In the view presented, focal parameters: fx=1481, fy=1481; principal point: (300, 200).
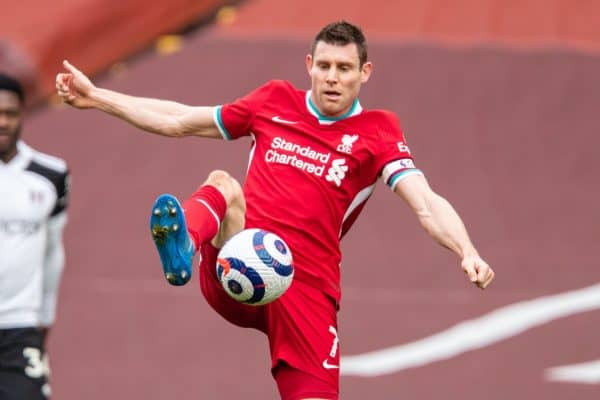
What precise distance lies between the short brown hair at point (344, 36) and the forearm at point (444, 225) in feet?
2.44

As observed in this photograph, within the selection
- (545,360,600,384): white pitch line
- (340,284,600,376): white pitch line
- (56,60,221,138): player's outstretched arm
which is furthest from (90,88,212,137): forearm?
(545,360,600,384): white pitch line

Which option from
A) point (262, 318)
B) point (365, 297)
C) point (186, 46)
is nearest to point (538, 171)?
point (365, 297)

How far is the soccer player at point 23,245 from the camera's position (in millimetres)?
7094

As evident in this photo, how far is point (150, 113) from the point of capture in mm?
7012

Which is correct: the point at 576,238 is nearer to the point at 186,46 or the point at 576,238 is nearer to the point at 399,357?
the point at 399,357

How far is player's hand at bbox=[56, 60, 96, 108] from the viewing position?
676cm

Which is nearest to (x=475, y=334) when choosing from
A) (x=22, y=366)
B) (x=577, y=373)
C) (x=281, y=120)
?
(x=577, y=373)

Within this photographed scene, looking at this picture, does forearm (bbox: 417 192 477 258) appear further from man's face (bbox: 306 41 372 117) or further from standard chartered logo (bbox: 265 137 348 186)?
man's face (bbox: 306 41 372 117)

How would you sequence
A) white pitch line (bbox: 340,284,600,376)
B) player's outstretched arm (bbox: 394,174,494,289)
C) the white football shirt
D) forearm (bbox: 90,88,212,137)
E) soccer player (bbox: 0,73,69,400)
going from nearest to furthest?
player's outstretched arm (bbox: 394,174,494,289), forearm (bbox: 90,88,212,137), soccer player (bbox: 0,73,69,400), the white football shirt, white pitch line (bbox: 340,284,600,376)

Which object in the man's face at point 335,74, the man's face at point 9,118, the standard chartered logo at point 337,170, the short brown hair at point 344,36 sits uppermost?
the short brown hair at point 344,36

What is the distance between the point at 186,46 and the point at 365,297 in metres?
4.03

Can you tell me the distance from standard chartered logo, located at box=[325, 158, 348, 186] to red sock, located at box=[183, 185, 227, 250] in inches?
21.0

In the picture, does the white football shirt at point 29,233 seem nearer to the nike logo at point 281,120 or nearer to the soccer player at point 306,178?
the soccer player at point 306,178

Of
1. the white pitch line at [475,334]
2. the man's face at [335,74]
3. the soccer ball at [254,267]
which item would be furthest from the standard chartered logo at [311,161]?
the white pitch line at [475,334]
